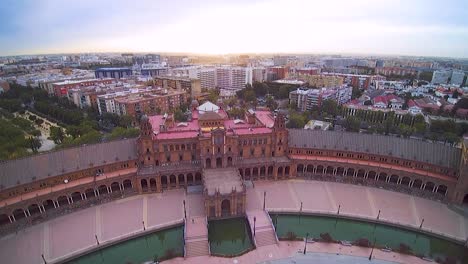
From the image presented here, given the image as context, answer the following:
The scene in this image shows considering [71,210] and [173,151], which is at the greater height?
[173,151]

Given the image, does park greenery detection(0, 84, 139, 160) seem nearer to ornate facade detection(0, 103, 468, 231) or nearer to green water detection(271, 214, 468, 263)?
ornate facade detection(0, 103, 468, 231)

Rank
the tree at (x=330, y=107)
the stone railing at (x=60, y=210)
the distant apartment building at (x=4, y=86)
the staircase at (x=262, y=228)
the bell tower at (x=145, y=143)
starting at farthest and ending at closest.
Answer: the distant apartment building at (x=4, y=86)
the tree at (x=330, y=107)
the bell tower at (x=145, y=143)
the stone railing at (x=60, y=210)
the staircase at (x=262, y=228)

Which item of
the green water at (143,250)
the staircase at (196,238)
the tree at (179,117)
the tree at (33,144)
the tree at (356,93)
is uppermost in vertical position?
the tree at (356,93)

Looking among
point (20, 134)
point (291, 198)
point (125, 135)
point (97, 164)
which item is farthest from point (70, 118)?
point (291, 198)

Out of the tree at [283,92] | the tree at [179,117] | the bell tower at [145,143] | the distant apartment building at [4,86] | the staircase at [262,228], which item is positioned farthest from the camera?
the distant apartment building at [4,86]

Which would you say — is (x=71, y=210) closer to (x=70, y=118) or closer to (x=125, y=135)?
(x=125, y=135)

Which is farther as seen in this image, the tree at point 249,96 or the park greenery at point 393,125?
the tree at point 249,96

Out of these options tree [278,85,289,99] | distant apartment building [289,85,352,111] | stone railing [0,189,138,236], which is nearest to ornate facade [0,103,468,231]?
stone railing [0,189,138,236]

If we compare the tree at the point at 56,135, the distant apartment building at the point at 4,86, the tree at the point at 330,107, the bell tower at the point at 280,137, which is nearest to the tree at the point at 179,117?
the tree at the point at 56,135

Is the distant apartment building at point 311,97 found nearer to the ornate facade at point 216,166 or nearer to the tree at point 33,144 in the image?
the ornate facade at point 216,166
